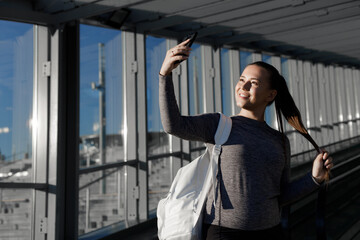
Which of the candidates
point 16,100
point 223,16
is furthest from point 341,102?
point 16,100

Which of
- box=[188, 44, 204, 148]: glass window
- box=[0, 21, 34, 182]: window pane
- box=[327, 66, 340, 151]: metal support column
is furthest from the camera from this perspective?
box=[327, 66, 340, 151]: metal support column

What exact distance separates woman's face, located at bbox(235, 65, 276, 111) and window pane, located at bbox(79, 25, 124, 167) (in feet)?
11.9

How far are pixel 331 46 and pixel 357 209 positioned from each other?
18.7 feet

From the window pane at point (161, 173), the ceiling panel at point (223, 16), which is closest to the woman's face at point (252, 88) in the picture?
the ceiling panel at point (223, 16)

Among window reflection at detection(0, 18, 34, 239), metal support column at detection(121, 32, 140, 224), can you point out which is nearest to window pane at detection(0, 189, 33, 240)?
window reflection at detection(0, 18, 34, 239)

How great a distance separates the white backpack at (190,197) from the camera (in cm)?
130

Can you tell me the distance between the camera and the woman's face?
1394mm

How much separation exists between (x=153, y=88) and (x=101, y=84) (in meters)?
1.09

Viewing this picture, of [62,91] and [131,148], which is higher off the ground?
[62,91]

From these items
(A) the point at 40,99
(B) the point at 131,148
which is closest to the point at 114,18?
(A) the point at 40,99

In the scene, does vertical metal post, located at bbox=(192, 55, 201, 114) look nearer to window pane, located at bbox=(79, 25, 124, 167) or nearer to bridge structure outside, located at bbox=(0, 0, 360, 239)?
bridge structure outside, located at bbox=(0, 0, 360, 239)

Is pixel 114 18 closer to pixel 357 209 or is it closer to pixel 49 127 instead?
pixel 49 127

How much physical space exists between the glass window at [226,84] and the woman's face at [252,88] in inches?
232

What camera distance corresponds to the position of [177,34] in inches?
238
